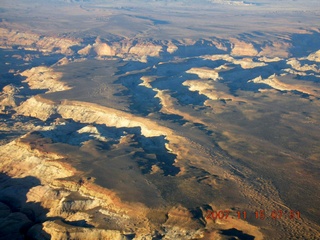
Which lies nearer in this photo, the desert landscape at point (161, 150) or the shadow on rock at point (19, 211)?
the desert landscape at point (161, 150)

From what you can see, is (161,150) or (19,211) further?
(161,150)

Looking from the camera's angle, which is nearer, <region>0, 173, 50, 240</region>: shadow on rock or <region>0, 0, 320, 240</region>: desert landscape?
<region>0, 0, 320, 240</region>: desert landscape

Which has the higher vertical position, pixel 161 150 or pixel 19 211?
pixel 161 150

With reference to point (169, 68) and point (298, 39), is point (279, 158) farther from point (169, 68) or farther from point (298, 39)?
point (298, 39)

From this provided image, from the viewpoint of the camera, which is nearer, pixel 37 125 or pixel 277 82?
pixel 37 125

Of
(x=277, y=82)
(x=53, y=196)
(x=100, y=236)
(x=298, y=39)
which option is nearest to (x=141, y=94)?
(x=277, y=82)

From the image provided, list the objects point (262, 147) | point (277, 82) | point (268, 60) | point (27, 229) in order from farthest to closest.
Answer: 1. point (268, 60)
2. point (277, 82)
3. point (262, 147)
4. point (27, 229)

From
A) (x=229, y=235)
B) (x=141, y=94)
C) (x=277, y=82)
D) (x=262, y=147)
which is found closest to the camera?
(x=229, y=235)

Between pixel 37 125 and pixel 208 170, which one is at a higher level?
pixel 208 170
